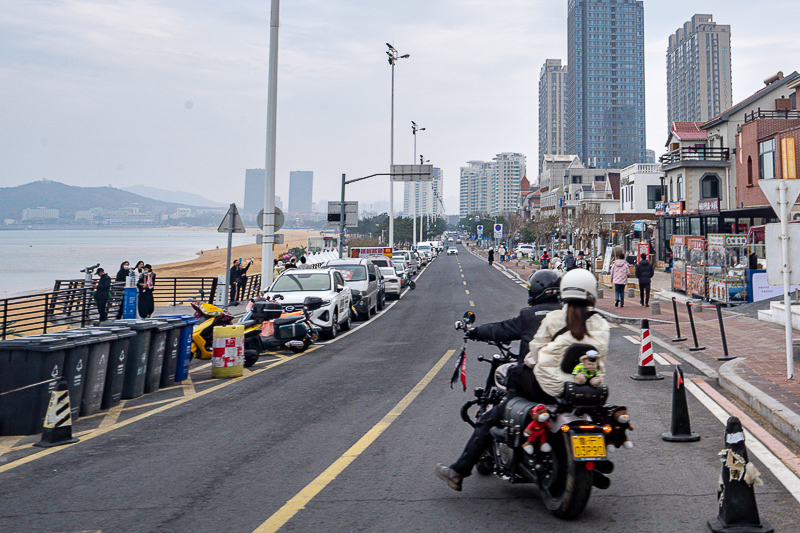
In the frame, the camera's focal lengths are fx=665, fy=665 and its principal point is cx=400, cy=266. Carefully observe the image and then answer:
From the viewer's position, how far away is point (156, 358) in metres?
10.3

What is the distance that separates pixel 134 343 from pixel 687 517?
767cm

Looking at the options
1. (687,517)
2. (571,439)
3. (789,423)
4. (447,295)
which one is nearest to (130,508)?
(571,439)

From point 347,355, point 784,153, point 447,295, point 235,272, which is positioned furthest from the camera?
point 447,295

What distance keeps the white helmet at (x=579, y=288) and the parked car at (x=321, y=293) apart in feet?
36.5

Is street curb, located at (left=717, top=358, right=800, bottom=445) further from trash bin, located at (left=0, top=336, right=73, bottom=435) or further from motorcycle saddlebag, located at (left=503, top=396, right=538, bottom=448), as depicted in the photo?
trash bin, located at (left=0, top=336, right=73, bottom=435)

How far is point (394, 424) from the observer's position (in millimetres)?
7727

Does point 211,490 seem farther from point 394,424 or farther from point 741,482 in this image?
point 741,482

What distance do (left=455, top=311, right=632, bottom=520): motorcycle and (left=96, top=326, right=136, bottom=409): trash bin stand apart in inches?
241

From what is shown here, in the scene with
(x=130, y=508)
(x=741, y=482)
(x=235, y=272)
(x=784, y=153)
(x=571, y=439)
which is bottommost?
(x=130, y=508)

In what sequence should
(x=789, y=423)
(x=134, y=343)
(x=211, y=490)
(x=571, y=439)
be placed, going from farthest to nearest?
(x=134, y=343) < (x=789, y=423) < (x=211, y=490) < (x=571, y=439)

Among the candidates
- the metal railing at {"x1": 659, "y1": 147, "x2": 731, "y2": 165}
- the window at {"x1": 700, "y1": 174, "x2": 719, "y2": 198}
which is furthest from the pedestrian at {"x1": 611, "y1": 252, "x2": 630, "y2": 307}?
the window at {"x1": 700, "y1": 174, "x2": 719, "y2": 198}

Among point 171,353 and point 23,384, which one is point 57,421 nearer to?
point 23,384

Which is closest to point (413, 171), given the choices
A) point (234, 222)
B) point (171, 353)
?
point (234, 222)

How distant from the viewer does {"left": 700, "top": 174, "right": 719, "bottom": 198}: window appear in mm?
49125
